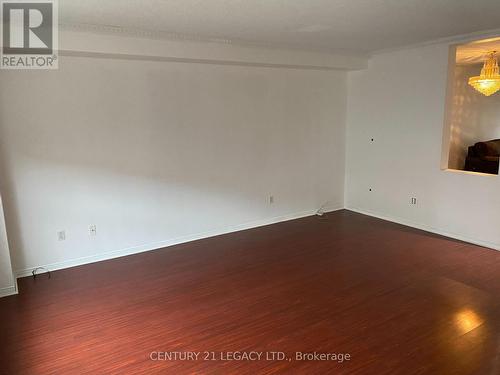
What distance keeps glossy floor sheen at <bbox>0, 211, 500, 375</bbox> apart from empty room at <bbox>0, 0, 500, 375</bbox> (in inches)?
0.8

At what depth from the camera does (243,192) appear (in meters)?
5.22

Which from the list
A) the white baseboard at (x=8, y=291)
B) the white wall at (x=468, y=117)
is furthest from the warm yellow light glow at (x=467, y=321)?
the white wall at (x=468, y=117)

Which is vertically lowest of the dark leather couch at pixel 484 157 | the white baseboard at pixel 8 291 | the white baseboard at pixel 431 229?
the white baseboard at pixel 8 291

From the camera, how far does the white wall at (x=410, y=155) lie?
461 cm

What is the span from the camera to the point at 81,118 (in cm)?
392

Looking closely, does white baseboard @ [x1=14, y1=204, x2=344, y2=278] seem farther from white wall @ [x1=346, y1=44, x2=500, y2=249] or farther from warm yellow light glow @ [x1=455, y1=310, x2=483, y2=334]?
warm yellow light glow @ [x1=455, y1=310, x2=483, y2=334]

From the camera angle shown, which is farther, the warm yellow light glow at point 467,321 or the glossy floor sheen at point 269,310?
the warm yellow light glow at point 467,321

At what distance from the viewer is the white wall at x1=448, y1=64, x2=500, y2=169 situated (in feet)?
21.9

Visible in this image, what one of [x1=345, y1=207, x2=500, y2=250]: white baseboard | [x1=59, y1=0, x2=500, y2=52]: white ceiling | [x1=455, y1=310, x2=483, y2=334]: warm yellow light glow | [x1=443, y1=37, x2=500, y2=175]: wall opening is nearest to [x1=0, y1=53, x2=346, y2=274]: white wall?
[x1=59, y1=0, x2=500, y2=52]: white ceiling

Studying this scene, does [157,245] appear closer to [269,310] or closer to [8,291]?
[8,291]

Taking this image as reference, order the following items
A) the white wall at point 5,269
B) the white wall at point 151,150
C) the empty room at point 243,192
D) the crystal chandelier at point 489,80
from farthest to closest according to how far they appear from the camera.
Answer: the crystal chandelier at point 489,80
the white wall at point 151,150
the white wall at point 5,269
the empty room at point 243,192

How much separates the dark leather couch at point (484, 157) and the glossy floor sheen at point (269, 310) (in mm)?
2556

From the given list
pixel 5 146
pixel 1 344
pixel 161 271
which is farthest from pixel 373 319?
pixel 5 146

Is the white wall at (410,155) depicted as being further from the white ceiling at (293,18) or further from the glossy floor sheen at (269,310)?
the white ceiling at (293,18)
